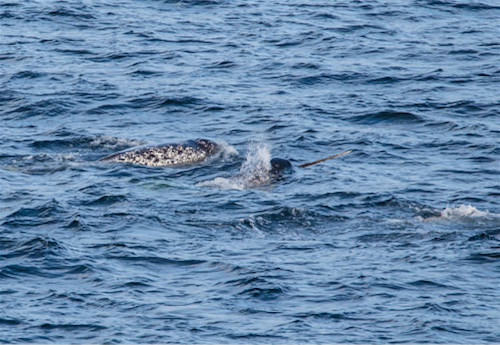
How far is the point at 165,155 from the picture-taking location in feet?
68.3

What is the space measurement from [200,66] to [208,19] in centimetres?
624

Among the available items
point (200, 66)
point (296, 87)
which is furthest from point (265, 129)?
point (200, 66)

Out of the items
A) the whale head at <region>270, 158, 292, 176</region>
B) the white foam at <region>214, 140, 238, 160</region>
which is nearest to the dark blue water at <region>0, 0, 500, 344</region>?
the white foam at <region>214, 140, 238, 160</region>

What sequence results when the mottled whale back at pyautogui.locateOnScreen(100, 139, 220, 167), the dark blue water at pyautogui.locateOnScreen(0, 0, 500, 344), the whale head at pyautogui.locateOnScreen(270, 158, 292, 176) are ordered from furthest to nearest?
1. the mottled whale back at pyautogui.locateOnScreen(100, 139, 220, 167)
2. the whale head at pyautogui.locateOnScreen(270, 158, 292, 176)
3. the dark blue water at pyautogui.locateOnScreen(0, 0, 500, 344)

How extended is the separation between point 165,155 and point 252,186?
2.69 m

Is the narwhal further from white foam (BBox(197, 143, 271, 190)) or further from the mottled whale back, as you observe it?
white foam (BBox(197, 143, 271, 190))

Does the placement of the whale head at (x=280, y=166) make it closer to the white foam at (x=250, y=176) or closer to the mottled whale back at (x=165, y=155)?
the white foam at (x=250, y=176)

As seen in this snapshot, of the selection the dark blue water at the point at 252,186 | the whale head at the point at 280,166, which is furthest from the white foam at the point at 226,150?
the whale head at the point at 280,166

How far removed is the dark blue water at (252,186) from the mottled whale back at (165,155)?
50 centimetres

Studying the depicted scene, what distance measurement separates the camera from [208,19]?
34906mm

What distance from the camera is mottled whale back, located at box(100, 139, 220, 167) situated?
2069 centimetres

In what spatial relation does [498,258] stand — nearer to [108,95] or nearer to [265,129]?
[265,129]

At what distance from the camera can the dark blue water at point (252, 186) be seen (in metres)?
13.0

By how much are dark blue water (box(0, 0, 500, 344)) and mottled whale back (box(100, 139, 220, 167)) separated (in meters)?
0.50
